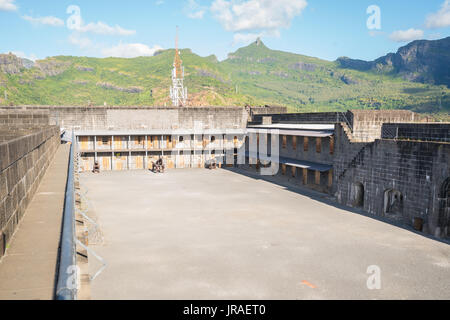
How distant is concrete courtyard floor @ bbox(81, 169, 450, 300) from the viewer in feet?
44.0

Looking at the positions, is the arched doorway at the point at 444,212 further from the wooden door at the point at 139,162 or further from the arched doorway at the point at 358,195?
the wooden door at the point at 139,162

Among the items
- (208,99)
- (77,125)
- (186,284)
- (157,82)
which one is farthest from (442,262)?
(157,82)

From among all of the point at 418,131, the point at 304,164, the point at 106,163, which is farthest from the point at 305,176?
the point at 106,163

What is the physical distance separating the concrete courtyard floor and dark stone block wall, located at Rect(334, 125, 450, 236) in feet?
4.25

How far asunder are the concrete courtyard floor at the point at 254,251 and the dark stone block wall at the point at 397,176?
1.30 m

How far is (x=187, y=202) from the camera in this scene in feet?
91.6

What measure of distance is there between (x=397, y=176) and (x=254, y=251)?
35.8ft

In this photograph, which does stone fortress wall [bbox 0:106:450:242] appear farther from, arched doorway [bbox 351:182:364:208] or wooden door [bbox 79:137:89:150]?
wooden door [bbox 79:137:89:150]

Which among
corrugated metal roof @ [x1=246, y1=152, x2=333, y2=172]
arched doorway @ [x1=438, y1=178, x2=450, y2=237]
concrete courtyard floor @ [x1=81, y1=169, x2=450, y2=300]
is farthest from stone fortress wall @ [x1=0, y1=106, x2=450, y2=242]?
concrete courtyard floor @ [x1=81, y1=169, x2=450, y2=300]

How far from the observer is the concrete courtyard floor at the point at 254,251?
44.0 feet

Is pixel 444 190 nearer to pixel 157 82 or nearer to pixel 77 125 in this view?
pixel 77 125

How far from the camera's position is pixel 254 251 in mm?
17297
